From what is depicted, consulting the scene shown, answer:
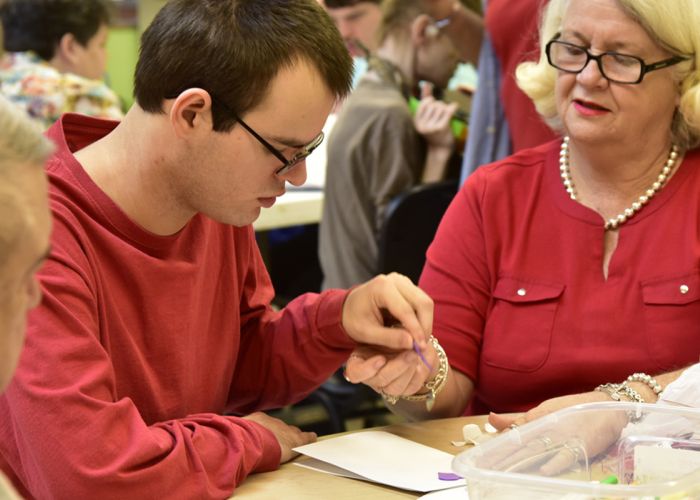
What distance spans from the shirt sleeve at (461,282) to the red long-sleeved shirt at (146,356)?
29 centimetres

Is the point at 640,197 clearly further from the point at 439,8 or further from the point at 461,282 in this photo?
the point at 439,8

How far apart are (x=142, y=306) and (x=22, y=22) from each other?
2.85 metres

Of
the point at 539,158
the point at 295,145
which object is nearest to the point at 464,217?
the point at 539,158

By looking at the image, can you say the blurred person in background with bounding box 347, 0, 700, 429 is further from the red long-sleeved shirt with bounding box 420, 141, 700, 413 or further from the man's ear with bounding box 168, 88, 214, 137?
the man's ear with bounding box 168, 88, 214, 137

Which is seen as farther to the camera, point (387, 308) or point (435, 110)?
point (435, 110)

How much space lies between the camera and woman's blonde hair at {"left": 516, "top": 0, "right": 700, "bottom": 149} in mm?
2006

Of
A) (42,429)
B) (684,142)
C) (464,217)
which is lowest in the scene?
(42,429)

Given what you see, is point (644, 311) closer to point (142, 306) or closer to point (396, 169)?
point (142, 306)

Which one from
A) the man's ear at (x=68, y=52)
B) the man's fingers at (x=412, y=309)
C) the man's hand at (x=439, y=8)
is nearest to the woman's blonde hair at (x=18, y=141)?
the man's fingers at (x=412, y=309)

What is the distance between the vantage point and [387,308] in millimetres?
1720

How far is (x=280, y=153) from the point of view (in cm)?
162

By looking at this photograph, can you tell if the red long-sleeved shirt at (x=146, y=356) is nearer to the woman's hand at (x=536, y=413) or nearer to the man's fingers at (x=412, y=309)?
the man's fingers at (x=412, y=309)

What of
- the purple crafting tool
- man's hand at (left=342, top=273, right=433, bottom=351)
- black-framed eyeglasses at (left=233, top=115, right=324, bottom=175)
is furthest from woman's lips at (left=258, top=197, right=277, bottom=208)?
the purple crafting tool

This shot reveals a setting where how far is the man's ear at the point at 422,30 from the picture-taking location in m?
3.57
